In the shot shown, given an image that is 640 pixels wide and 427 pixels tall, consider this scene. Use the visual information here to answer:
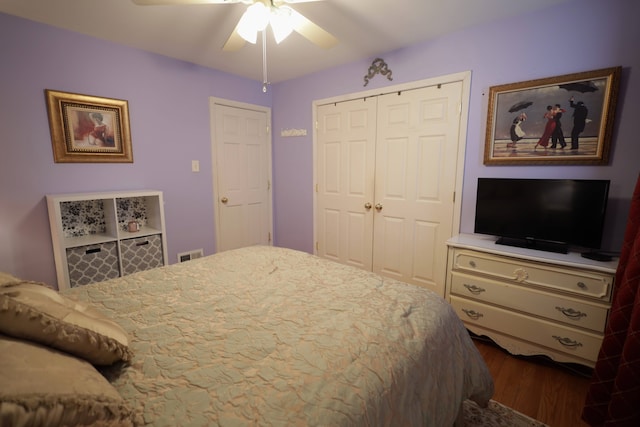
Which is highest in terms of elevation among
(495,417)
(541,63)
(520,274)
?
(541,63)

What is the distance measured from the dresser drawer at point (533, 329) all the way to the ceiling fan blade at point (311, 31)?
2.13 meters

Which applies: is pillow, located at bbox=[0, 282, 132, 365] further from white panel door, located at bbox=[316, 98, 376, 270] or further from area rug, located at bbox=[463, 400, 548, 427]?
white panel door, located at bbox=[316, 98, 376, 270]

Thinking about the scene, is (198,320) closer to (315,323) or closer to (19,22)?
(315,323)

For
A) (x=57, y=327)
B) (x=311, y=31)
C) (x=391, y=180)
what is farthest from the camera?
(x=391, y=180)

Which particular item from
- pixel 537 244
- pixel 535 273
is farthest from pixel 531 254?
pixel 537 244

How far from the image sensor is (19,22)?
2.11 meters

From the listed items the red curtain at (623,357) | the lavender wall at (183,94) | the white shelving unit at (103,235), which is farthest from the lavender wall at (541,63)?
the white shelving unit at (103,235)

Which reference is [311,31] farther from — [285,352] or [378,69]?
[285,352]

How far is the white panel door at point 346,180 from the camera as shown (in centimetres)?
312

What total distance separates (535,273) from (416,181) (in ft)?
4.06

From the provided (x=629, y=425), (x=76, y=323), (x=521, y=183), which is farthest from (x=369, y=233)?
(x=76, y=323)

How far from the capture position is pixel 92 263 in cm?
230

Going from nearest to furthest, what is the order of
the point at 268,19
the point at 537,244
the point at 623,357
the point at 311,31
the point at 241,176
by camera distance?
the point at 623,357 < the point at 268,19 < the point at 311,31 < the point at 537,244 < the point at 241,176

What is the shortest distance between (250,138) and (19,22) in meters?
2.09
